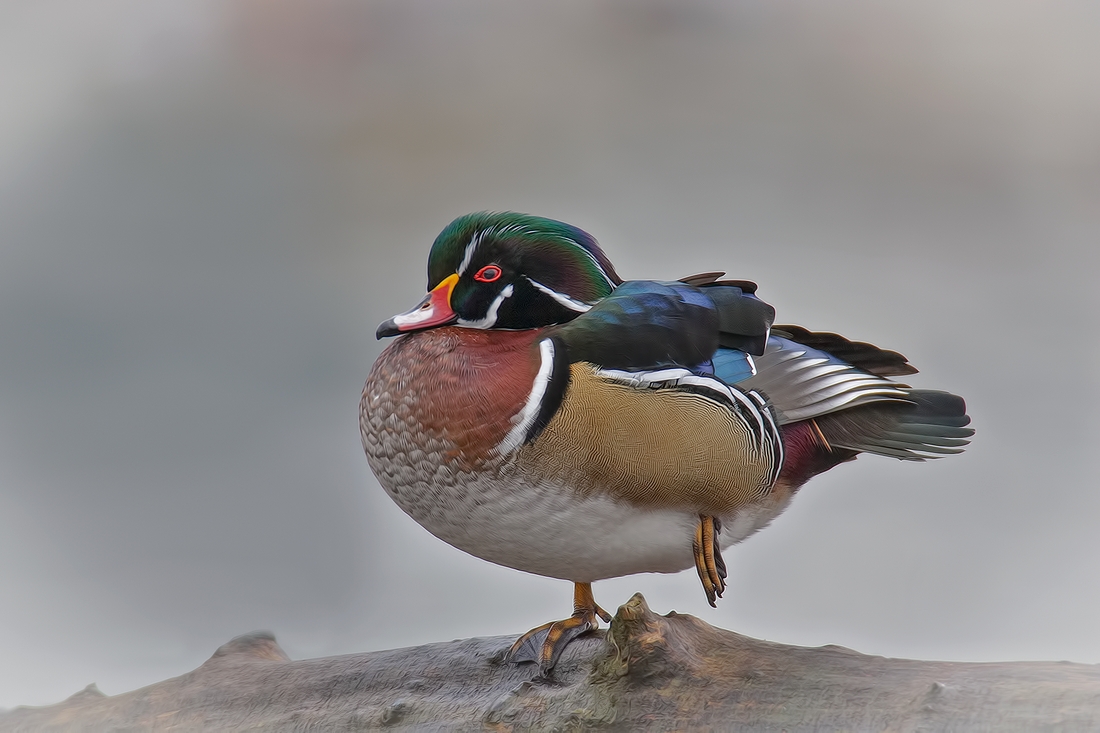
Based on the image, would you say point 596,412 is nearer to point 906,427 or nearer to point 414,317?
point 414,317

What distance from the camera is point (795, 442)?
93 cm

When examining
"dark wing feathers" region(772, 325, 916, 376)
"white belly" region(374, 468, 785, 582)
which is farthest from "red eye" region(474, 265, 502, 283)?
"dark wing feathers" region(772, 325, 916, 376)

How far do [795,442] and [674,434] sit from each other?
146 mm

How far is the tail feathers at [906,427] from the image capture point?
92cm

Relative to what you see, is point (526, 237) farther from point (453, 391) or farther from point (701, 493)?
point (701, 493)

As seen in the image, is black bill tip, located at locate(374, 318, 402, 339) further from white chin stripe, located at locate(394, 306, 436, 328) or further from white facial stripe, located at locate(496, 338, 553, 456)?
white facial stripe, located at locate(496, 338, 553, 456)

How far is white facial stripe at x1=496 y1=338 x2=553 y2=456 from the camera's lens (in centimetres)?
81

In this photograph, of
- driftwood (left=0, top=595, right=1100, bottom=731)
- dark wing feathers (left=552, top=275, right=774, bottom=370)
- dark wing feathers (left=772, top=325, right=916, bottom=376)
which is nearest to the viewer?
driftwood (left=0, top=595, right=1100, bottom=731)

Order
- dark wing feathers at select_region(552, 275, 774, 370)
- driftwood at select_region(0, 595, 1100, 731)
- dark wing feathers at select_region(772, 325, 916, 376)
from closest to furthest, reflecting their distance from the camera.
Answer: driftwood at select_region(0, 595, 1100, 731) → dark wing feathers at select_region(552, 275, 774, 370) → dark wing feathers at select_region(772, 325, 916, 376)

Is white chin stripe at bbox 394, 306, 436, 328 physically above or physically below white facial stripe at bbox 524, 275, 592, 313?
below

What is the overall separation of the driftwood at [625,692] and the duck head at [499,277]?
26cm

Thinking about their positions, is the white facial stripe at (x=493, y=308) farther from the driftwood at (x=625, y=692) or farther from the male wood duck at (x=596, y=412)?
the driftwood at (x=625, y=692)

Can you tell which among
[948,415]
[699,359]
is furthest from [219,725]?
[948,415]

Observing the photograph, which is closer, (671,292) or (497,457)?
(497,457)
